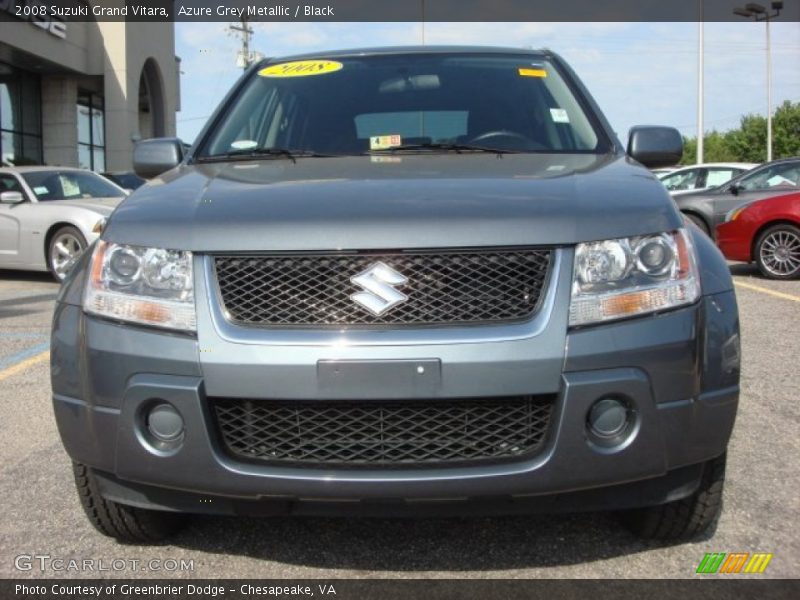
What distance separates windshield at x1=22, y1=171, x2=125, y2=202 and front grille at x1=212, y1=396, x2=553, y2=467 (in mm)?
8842

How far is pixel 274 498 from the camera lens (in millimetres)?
2242

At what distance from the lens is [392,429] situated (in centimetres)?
222

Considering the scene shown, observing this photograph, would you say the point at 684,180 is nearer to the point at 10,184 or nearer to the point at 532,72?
the point at 10,184

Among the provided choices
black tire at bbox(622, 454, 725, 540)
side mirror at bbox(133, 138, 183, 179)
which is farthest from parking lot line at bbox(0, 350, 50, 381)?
black tire at bbox(622, 454, 725, 540)

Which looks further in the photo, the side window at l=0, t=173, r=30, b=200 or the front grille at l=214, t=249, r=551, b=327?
the side window at l=0, t=173, r=30, b=200

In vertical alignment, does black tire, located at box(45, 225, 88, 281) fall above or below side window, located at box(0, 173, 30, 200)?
below

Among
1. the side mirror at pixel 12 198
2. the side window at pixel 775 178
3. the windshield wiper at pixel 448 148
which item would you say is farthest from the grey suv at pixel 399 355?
the side window at pixel 775 178

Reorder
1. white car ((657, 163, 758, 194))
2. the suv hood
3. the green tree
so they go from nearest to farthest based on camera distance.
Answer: the suv hood → white car ((657, 163, 758, 194)) → the green tree

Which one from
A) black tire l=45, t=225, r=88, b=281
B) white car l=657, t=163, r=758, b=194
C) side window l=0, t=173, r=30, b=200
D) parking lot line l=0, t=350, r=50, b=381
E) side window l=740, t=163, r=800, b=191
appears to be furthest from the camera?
white car l=657, t=163, r=758, b=194

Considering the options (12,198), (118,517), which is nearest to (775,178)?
(12,198)

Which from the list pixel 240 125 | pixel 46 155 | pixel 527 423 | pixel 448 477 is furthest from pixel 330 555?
pixel 46 155

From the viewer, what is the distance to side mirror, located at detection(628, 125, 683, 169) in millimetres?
3500

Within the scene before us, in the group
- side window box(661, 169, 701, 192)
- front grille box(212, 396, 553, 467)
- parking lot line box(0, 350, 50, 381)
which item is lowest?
parking lot line box(0, 350, 50, 381)

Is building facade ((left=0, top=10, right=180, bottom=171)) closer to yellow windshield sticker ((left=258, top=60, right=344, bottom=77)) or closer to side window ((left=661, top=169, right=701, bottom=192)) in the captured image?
side window ((left=661, top=169, right=701, bottom=192))
